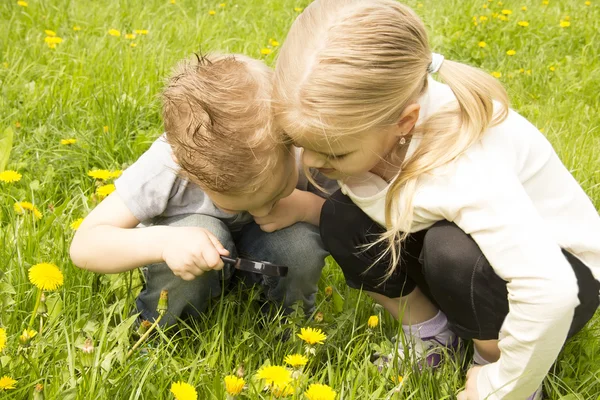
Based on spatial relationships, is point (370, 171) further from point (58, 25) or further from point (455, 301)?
point (58, 25)

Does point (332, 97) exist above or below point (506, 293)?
above

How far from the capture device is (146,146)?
2244mm

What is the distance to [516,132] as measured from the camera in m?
1.45

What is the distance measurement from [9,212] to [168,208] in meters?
0.49

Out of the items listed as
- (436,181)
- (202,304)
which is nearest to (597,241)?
(436,181)

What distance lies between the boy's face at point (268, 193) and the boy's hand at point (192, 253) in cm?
8

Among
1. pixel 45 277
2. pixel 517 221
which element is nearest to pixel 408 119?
pixel 517 221

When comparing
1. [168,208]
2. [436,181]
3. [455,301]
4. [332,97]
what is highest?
[332,97]

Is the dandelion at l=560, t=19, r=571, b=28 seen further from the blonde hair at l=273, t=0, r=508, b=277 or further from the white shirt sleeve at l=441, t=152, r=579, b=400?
the white shirt sleeve at l=441, t=152, r=579, b=400

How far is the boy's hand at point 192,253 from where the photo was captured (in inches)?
56.9

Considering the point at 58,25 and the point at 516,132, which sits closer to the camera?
the point at 516,132

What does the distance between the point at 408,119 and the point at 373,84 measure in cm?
13

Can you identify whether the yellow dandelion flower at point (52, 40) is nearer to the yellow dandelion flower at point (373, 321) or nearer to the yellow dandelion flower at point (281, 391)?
the yellow dandelion flower at point (373, 321)

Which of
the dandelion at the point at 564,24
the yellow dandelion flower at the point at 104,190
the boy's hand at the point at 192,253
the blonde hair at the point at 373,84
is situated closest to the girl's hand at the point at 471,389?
the blonde hair at the point at 373,84
